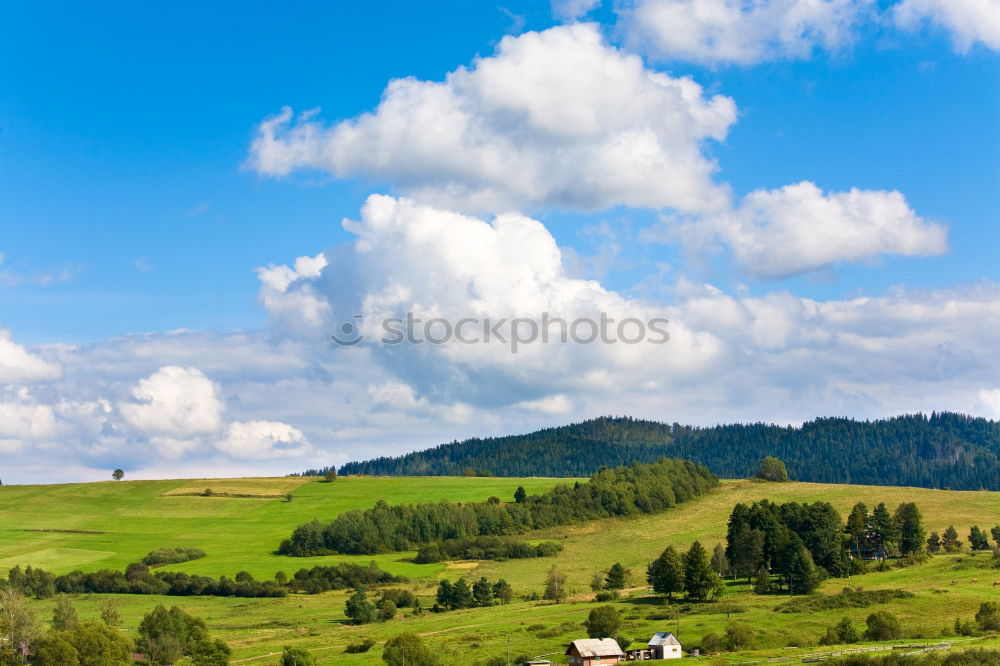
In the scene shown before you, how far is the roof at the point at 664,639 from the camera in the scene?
99062 millimetres

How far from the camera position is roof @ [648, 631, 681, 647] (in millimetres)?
99062

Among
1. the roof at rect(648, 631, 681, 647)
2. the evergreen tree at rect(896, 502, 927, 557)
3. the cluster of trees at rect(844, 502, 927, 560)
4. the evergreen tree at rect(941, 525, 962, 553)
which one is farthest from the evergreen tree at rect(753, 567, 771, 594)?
the roof at rect(648, 631, 681, 647)

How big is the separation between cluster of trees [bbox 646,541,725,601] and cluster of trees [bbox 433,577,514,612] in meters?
25.7

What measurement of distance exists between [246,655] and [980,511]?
5348 inches

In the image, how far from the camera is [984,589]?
116 m

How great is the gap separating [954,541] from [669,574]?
186 ft

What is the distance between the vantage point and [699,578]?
425ft

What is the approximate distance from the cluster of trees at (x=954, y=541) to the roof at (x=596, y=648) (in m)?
80.3

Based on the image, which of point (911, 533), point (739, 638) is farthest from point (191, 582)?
point (911, 533)

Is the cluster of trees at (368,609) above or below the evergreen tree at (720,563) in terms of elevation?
below

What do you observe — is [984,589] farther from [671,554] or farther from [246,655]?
[246,655]

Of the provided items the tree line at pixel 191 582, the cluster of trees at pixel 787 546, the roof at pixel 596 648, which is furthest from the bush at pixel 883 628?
the tree line at pixel 191 582

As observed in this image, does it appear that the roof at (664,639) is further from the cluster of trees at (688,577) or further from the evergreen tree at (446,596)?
the evergreen tree at (446,596)

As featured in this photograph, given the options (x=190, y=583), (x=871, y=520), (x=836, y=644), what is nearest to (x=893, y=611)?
(x=836, y=644)
